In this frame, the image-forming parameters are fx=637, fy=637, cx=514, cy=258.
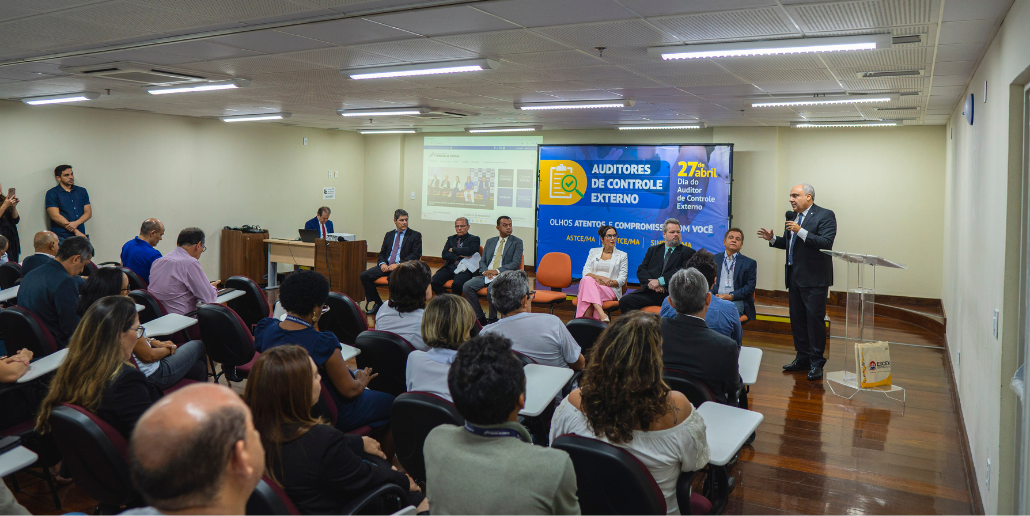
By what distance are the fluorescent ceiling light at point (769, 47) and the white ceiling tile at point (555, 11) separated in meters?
0.85

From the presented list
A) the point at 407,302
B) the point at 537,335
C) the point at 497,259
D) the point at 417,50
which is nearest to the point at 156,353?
the point at 407,302

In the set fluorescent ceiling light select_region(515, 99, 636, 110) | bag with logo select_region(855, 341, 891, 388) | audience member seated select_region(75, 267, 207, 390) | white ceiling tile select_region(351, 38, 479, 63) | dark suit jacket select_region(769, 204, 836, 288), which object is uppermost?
fluorescent ceiling light select_region(515, 99, 636, 110)

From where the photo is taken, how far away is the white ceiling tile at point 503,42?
4.05 m

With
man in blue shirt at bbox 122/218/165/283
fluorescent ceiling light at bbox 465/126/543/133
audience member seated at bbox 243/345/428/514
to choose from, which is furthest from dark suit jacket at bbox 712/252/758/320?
fluorescent ceiling light at bbox 465/126/543/133

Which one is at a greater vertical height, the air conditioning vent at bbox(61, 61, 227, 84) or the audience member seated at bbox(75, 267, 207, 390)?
the air conditioning vent at bbox(61, 61, 227, 84)

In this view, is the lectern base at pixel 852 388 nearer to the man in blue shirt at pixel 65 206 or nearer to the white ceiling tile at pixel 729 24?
the white ceiling tile at pixel 729 24

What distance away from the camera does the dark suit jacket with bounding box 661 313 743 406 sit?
299 centimetres

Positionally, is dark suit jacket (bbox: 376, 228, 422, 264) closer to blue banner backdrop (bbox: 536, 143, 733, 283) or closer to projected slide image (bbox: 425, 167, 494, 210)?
blue banner backdrop (bbox: 536, 143, 733, 283)

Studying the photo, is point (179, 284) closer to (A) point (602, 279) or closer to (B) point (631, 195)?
(A) point (602, 279)

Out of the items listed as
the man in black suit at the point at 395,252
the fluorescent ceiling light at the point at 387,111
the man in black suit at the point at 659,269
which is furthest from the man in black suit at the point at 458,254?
the man in black suit at the point at 659,269

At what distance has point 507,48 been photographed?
4461 mm

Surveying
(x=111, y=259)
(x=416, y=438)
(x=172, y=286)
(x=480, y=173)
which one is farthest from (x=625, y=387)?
(x=480, y=173)

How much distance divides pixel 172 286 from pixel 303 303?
219 cm

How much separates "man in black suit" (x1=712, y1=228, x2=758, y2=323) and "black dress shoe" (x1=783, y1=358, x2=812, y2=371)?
0.66 metres
